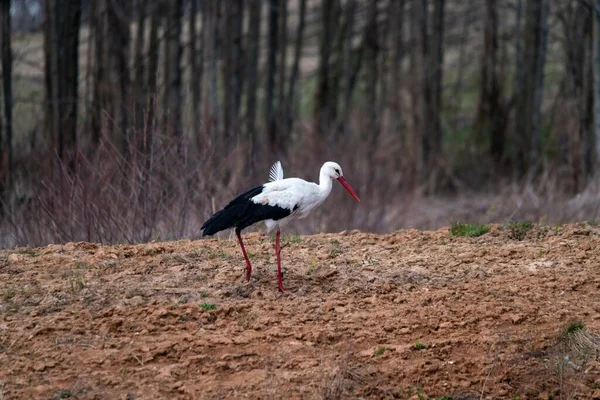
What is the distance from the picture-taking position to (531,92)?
22.4 metres

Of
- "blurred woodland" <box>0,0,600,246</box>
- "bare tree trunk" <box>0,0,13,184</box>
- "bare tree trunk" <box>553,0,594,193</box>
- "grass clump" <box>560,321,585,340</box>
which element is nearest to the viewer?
"grass clump" <box>560,321,585,340</box>

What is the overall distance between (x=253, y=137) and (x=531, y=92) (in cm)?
665

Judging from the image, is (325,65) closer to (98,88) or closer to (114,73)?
(98,88)

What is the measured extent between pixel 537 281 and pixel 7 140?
10.3 meters

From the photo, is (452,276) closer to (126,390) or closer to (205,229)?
(205,229)

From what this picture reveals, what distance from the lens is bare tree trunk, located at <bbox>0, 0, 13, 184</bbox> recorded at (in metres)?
14.9

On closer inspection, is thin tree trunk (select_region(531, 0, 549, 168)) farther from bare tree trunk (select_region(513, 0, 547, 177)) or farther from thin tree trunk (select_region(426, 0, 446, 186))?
thin tree trunk (select_region(426, 0, 446, 186))

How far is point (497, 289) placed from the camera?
7.12m

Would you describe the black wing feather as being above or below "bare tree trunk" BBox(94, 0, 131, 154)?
below

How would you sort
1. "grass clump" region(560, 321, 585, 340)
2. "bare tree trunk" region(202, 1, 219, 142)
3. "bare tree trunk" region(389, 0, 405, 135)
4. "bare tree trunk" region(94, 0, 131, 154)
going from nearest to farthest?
"grass clump" region(560, 321, 585, 340) < "bare tree trunk" region(94, 0, 131, 154) < "bare tree trunk" region(202, 1, 219, 142) < "bare tree trunk" region(389, 0, 405, 135)

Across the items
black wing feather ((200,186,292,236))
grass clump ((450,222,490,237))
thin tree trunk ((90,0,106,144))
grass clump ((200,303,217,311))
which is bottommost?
grass clump ((200,303,217,311))

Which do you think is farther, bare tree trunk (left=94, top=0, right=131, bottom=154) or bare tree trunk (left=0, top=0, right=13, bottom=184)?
bare tree trunk (left=0, top=0, right=13, bottom=184)

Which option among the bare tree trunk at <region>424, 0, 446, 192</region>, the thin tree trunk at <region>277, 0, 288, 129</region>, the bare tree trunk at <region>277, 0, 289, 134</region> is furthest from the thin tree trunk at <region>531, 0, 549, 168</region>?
the thin tree trunk at <region>277, 0, 288, 129</region>

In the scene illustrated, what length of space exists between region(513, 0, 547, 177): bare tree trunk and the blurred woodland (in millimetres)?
43
